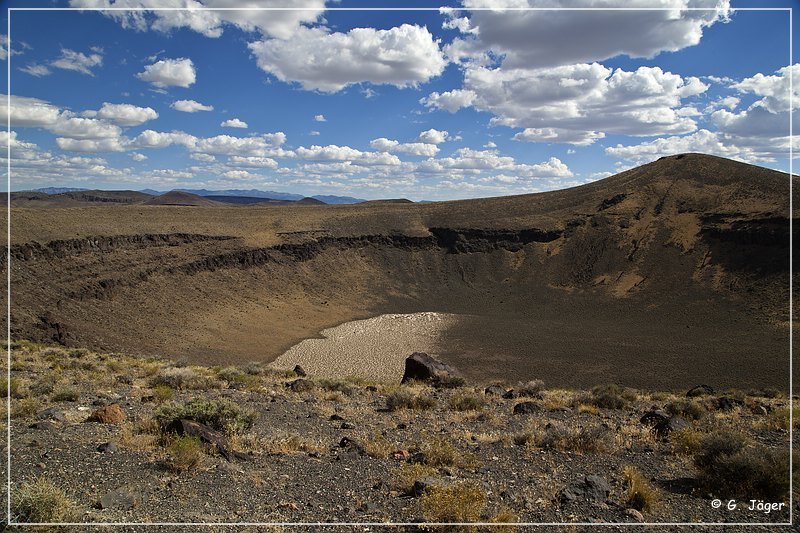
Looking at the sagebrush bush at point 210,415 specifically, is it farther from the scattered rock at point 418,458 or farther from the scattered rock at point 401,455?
the scattered rock at point 418,458

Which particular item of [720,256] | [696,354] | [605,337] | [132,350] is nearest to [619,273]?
[720,256]

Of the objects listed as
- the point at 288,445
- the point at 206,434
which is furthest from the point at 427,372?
the point at 206,434

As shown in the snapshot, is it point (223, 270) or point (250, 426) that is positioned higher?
point (223, 270)

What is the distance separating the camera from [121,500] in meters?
6.47

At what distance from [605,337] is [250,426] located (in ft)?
115

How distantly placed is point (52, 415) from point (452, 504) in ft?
28.4

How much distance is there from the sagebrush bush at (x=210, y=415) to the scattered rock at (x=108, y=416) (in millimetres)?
942

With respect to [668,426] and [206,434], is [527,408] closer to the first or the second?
[668,426]

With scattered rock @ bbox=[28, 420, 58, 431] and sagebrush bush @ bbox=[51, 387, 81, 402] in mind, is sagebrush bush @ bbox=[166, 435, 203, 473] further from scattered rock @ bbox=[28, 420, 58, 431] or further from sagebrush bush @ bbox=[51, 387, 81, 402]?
sagebrush bush @ bbox=[51, 387, 81, 402]

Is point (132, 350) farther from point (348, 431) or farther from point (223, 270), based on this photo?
point (348, 431)

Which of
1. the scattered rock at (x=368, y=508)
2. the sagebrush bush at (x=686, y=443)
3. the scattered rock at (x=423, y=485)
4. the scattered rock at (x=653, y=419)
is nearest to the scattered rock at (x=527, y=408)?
the scattered rock at (x=653, y=419)

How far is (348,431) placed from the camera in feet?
36.8

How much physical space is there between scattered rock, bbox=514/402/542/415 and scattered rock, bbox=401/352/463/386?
5.61 metres

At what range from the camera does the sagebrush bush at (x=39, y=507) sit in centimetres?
547
